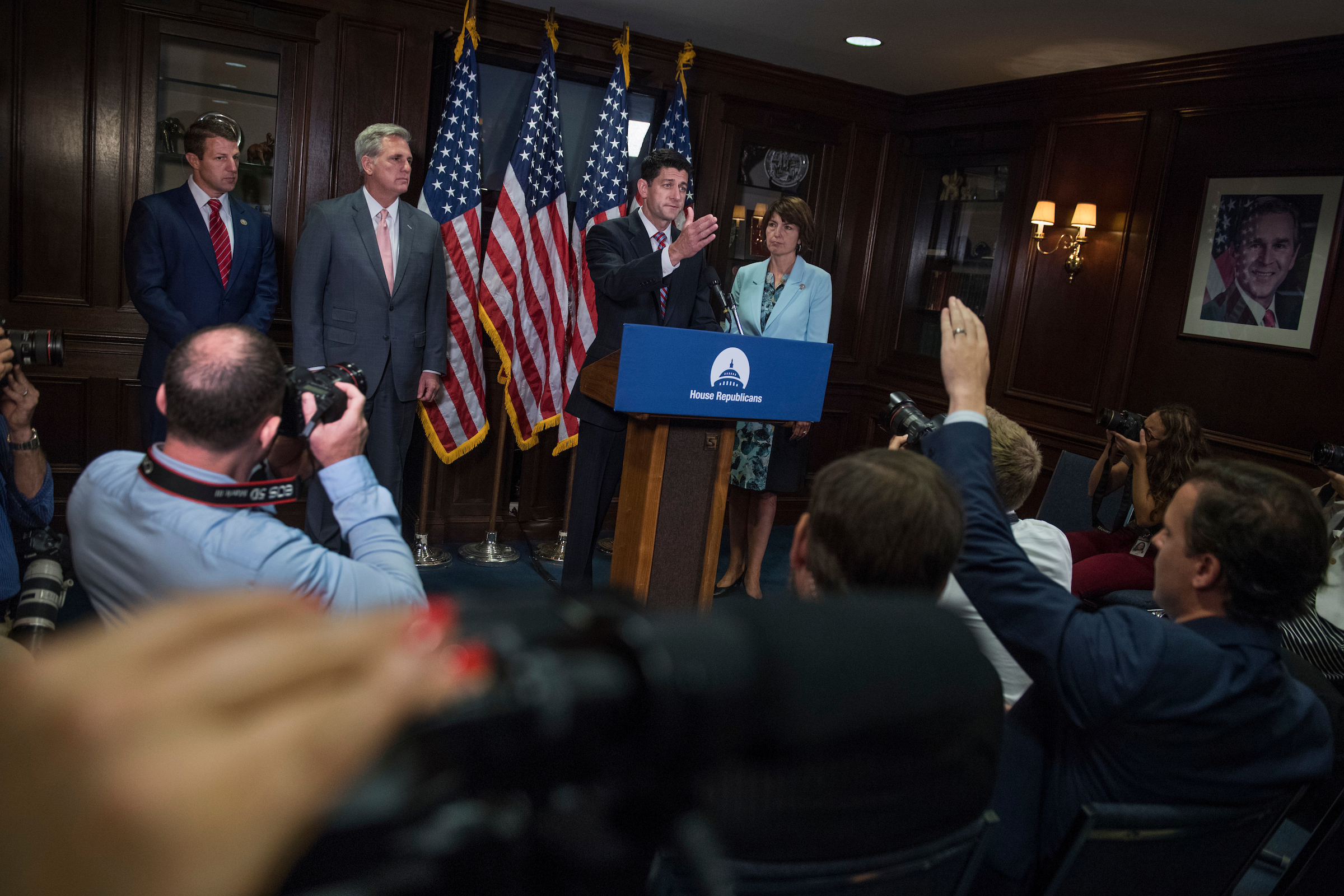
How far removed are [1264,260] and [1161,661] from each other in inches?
131

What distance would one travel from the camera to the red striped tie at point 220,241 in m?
3.38

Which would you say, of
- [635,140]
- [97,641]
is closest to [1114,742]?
[97,641]

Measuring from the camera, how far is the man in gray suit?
3354 mm

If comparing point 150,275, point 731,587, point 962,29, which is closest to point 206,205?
point 150,275

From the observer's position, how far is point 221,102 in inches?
143

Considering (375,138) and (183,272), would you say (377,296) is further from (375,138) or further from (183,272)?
(183,272)

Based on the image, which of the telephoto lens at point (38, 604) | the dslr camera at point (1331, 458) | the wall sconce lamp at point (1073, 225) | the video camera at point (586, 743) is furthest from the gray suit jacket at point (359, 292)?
the video camera at point (586, 743)

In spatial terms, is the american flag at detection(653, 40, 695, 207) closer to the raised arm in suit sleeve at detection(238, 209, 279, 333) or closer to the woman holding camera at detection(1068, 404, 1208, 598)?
the raised arm in suit sleeve at detection(238, 209, 279, 333)

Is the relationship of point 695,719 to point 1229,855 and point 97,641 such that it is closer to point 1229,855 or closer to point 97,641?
point 97,641

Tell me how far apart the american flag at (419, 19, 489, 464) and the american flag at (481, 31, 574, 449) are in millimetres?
92

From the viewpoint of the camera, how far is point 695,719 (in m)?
0.40

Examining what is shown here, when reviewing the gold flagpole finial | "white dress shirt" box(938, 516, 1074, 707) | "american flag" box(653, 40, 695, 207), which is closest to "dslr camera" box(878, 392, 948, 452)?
"white dress shirt" box(938, 516, 1074, 707)

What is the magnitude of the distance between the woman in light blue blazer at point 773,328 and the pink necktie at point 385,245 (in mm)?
1467

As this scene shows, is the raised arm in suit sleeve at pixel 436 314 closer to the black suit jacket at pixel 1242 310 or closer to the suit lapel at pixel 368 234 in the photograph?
the suit lapel at pixel 368 234
